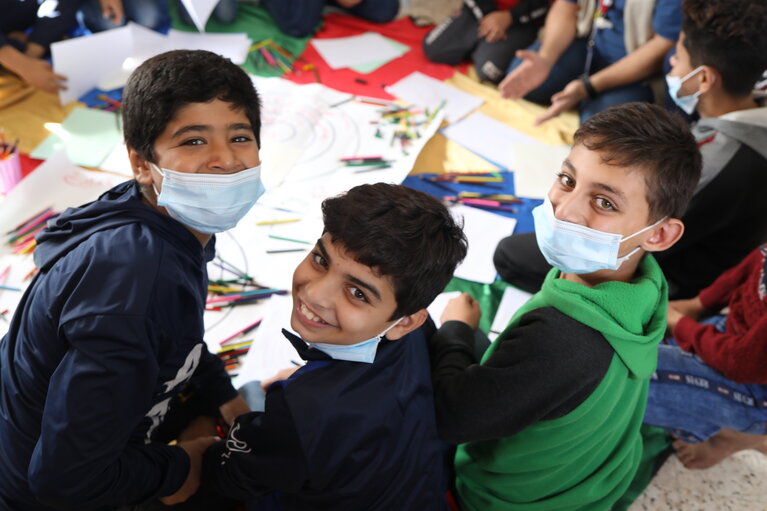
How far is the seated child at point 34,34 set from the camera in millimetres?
2039

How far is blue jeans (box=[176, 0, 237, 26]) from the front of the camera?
2529 mm

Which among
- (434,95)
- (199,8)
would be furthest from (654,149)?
(199,8)

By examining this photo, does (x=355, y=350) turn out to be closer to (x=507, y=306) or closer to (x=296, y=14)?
(x=507, y=306)

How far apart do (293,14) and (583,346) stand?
2146mm

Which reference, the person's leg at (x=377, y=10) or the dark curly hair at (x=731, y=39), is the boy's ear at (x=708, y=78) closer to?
the dark curly hair at (x=731, y=39)

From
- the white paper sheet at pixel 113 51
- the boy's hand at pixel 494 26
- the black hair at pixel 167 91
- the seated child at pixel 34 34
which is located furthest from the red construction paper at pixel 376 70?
the black hair at pixel 167 91

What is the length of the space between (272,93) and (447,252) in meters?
1.51

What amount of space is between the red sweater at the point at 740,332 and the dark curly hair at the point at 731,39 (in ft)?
1.66

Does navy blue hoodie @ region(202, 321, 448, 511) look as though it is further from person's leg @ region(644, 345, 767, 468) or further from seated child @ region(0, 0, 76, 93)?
seated child @ region(0, 0, 76, 93)

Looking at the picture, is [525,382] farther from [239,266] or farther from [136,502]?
[239,266]

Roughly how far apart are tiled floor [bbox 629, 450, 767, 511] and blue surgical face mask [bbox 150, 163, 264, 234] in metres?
1.20

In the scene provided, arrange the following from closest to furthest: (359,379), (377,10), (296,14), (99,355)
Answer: (99,355), (359,379), (296,14), (377,10)

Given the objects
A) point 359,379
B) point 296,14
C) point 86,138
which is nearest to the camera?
point 359,379

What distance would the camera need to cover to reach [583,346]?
98 centimetres
